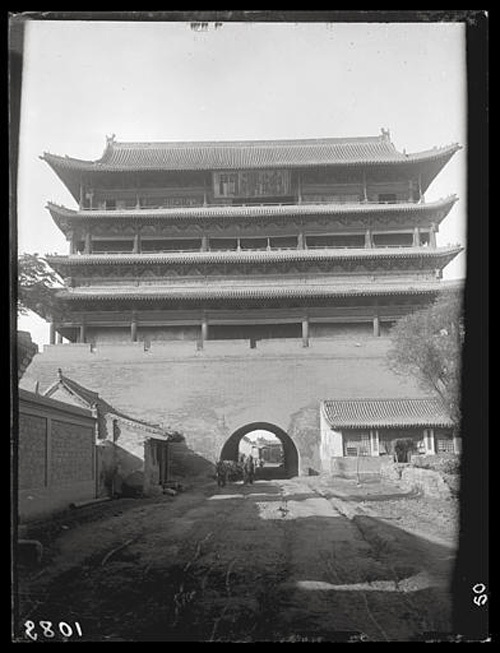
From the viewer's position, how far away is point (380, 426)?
677 inches

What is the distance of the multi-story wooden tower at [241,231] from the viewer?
2098cm

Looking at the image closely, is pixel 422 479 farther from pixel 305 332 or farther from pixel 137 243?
pixel 137 243

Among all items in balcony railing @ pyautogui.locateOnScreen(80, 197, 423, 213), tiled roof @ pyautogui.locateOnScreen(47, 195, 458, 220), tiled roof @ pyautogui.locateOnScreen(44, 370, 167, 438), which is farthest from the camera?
balcony railing @ pyautogui.locateOnScreen(80, 197, 423, 213)

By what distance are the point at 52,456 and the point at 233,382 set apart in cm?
913

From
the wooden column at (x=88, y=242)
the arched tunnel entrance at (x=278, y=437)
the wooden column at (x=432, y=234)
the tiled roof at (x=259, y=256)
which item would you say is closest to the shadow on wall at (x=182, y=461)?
the arched tunnel entrance at (x=278, y=437)

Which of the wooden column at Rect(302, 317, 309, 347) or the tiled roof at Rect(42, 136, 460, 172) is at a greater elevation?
the tiled roof at Rect(42, 136, 460, 172)

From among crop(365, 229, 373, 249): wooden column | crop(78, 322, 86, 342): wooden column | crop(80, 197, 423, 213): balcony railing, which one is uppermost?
crop(80, 197, 423, 213): balcony railing

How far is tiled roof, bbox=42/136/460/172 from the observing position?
24.7m

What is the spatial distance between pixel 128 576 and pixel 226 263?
58.2ft

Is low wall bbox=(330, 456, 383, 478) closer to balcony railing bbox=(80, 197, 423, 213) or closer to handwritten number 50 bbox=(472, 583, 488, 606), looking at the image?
balcony railing bbox=(80, 197, 423, 213)

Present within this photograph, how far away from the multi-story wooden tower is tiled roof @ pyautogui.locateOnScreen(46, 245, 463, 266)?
0.05 meters

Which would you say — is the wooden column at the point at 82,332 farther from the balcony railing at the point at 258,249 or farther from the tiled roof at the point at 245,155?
the tiled roof at the point at 245,155

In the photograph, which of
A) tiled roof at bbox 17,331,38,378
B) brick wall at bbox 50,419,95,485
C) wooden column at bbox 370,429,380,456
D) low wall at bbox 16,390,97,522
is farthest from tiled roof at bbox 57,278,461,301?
tiled roof at bbox 17,331,38,378
